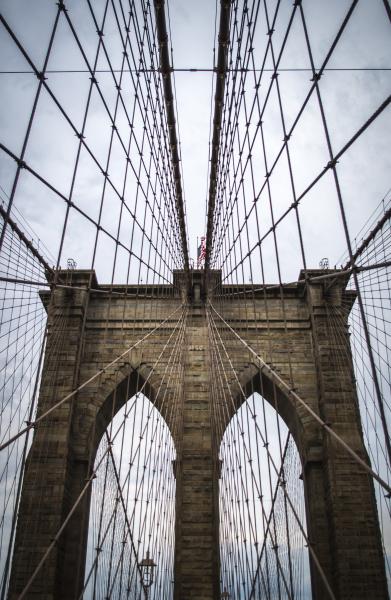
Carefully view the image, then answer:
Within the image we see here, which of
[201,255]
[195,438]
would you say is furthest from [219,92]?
[201,255]

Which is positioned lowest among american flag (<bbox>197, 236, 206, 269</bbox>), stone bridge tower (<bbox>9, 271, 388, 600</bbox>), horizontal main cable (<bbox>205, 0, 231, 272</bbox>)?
stone bridge tower (<bbox>9, 271, 388, 600</bbox>)

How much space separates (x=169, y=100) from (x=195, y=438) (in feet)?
26.3

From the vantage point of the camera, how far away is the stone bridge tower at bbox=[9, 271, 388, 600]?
11062 mm

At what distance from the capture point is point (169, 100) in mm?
9148

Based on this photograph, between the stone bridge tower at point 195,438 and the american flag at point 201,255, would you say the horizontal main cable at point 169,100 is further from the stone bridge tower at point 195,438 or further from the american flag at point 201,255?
the american flag at point 201,255

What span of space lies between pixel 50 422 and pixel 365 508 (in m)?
7.70

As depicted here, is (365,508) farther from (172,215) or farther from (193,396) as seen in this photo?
(172,215)

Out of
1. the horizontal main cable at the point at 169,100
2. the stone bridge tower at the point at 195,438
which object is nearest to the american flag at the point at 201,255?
the stone bridge tower at the point at 195,438

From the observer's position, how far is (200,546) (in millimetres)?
11555

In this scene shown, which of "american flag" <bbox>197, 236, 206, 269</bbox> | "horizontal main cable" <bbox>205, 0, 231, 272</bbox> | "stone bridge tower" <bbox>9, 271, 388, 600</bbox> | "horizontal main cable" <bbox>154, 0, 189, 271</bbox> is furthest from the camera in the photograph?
"american flag" <bbox>197, 236, 206, 269</bbox>

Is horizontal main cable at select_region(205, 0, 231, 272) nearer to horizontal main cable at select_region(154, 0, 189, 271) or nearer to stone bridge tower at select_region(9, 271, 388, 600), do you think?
horizontal main cable at select_region(154, 0, 189, 271)

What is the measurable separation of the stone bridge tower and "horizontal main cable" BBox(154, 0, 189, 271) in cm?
212

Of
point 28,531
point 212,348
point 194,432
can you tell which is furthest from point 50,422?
point 212,348

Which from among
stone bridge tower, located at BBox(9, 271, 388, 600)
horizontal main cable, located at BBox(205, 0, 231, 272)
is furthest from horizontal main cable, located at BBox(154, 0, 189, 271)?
stone bridge tower, located at BBox(9, 271, 388, 600)
